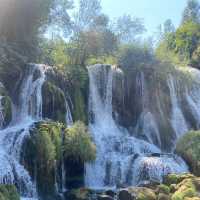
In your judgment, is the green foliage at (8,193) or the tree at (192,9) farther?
the tree at (192,9)

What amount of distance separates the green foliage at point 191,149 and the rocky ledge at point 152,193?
4.20 m

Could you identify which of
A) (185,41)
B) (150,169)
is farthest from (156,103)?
(185,41)

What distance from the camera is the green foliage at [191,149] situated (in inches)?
1072

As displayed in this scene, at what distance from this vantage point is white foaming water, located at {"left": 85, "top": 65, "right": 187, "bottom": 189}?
84.1ft

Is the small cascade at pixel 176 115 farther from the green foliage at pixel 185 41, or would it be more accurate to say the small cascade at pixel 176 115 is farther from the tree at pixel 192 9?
the tree at pixel 192 9

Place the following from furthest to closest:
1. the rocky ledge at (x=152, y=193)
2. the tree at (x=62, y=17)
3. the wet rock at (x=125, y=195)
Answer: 1. the tree at (x=62, y=17)
2. the rocky ledge at (x=152, y=193)
3. the wet rock at (x=125, y=195)

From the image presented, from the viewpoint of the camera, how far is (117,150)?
2784cm

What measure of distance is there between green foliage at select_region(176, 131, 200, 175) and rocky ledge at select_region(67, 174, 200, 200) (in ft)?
13.8

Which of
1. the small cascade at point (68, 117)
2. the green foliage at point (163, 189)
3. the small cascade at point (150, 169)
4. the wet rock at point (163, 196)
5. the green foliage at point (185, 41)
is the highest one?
the green foliage at point (185, 41)

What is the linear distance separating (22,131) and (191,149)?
31.3 feet

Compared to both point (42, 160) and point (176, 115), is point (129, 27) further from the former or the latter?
point (42, 160)

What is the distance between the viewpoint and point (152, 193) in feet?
70.0

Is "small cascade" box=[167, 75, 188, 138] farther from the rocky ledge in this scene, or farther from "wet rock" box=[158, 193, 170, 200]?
"wet rock" box=[158, 193, 170, 200]

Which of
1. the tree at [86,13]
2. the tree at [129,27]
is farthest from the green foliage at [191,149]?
the tree at [129,27]
